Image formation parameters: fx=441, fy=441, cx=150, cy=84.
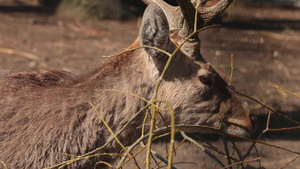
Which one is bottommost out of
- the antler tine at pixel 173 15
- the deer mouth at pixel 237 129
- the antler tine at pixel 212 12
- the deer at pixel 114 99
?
the deer mouth at pixel 237 129

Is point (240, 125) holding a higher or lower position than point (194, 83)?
lower

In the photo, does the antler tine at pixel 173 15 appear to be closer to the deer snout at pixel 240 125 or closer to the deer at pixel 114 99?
the deer at pixel 114 99

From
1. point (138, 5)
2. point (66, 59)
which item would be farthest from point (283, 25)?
point (66, 59)

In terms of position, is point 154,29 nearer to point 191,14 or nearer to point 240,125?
point 191,14

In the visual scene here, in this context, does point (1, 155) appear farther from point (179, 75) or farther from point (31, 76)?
point (179, 75)

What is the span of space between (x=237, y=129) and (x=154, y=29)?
1.25 m

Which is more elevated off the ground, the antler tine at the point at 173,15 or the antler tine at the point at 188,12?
the antler tine at the point at 188,12

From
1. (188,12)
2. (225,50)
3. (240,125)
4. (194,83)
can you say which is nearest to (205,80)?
(194,83)

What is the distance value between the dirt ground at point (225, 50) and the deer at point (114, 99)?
461mm

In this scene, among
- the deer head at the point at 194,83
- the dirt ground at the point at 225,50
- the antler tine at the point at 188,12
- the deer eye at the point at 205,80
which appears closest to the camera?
the antler tine at the point at 188,12

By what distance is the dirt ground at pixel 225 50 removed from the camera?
5305 millimetres

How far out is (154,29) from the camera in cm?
340

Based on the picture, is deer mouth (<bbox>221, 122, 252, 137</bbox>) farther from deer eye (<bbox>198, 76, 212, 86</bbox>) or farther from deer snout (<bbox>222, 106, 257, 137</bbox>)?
deer eye (<bbox>198, 76, 212, 86</bbox>)

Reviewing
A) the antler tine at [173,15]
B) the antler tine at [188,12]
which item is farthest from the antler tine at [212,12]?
the antler tine at [173,15]
